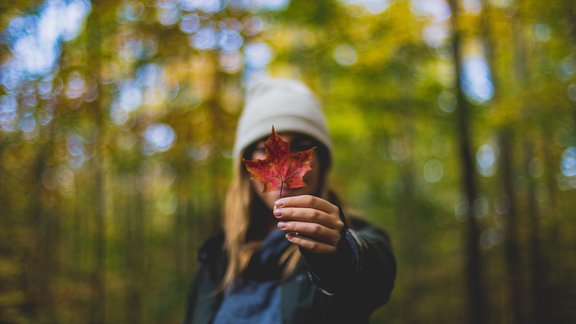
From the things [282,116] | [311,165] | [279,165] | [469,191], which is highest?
[469,191]

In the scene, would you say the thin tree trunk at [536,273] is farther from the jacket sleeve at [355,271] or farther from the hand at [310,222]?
the hand at [310,222]

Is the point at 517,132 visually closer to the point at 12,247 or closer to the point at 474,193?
the point at 474,193

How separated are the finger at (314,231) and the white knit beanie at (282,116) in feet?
2.37

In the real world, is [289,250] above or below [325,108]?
below

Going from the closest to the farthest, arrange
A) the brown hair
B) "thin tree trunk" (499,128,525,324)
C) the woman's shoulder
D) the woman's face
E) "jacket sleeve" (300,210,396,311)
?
"jacket sleeve" (300,210,396,311) < the woman's face < the brown hair < the woman's shoulder < "thin tree trunk" (499,128,525,324)

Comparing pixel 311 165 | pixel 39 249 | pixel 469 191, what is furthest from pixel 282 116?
pixel 39 249

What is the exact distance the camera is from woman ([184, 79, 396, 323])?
1035 mm

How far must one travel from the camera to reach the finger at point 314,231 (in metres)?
0.96

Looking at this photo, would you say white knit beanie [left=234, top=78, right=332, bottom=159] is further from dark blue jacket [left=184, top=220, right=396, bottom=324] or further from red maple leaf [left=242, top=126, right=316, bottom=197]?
red maple leaf [left=242, top=126, right=316, bottom=197]

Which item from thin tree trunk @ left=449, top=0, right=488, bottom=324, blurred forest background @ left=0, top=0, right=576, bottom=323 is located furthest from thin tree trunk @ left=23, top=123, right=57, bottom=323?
thin tree trunk @ left=449, top=0, right=488, bottom=324

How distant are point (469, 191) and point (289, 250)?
326 cm

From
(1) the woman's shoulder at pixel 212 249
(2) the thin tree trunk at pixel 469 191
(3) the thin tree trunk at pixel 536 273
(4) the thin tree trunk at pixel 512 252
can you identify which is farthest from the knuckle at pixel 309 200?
(3) the thin tree trunk at pixel 536 273

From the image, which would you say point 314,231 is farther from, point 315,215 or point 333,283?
point 333,283

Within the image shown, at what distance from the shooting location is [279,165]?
1.01 meters
